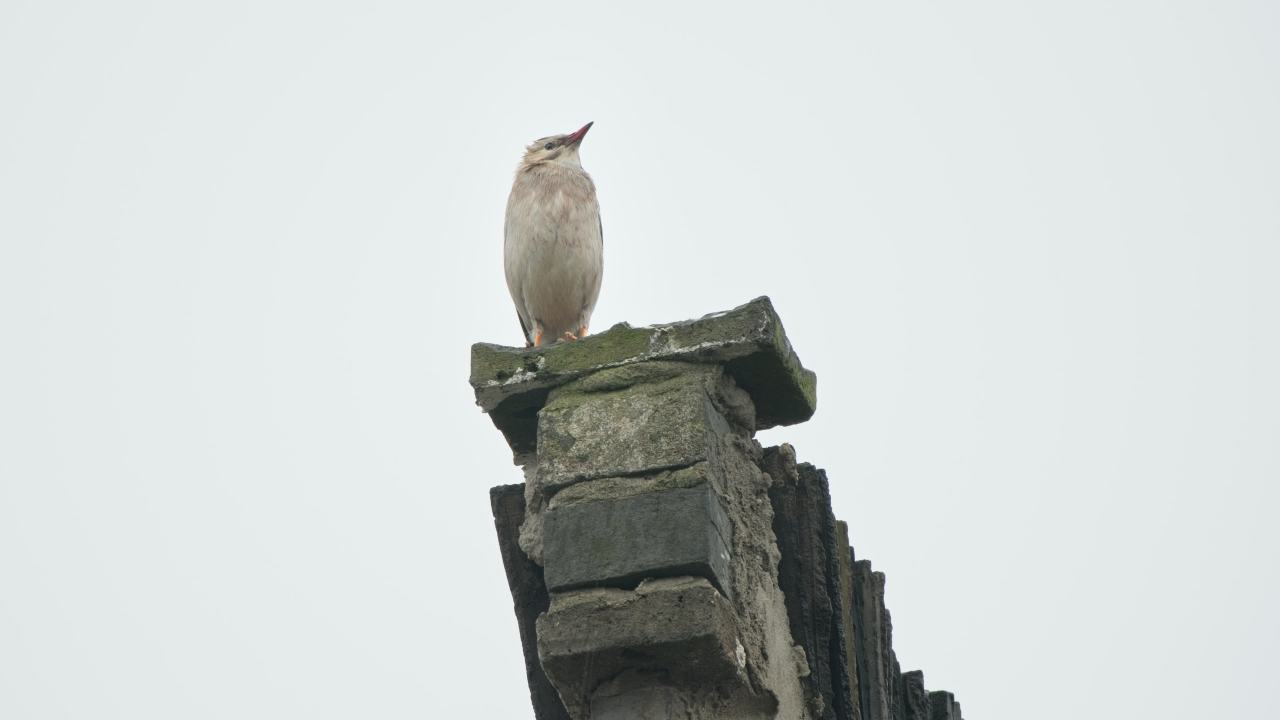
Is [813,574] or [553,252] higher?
[553,252]

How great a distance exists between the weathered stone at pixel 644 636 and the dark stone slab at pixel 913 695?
180cm

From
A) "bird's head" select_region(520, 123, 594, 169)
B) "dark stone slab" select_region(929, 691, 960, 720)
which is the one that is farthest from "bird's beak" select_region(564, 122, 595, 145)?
"dark stone slab" select_region(929, 691, 960, 720)

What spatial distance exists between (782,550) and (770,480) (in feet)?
0.71

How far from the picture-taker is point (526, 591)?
15.7 feet

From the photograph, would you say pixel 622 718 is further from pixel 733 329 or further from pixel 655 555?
pixel 733 329

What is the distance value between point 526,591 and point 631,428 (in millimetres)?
695

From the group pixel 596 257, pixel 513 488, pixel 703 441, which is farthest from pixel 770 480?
pixel 596 257

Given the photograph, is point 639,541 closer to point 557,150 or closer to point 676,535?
point 676,535

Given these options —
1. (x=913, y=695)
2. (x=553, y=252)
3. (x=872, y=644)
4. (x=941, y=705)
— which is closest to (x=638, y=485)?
(x=872, y=644)

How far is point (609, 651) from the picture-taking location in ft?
13.5

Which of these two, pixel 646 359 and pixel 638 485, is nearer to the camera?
pixel 638 485

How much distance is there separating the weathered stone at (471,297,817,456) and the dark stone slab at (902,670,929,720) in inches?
58.3

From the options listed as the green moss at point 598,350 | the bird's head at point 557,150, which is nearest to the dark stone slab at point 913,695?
the green moss at point 598,350

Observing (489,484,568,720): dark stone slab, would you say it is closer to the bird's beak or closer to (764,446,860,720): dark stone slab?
(764,446,860,720): dark stone slab
